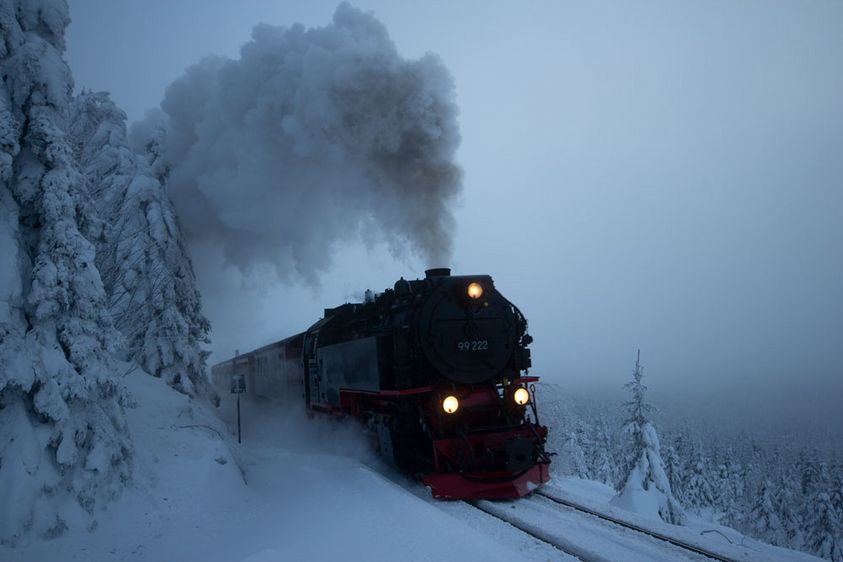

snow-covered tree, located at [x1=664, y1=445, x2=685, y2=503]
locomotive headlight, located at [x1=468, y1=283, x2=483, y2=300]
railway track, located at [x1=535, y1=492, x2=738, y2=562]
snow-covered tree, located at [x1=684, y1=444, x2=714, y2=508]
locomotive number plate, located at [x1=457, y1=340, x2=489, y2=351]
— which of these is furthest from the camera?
snow-covered tree, located at [x1=684, y1=444, x2=714, y2=508]

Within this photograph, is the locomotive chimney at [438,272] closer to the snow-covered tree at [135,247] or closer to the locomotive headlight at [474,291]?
the locomotive headlight at [474,291]

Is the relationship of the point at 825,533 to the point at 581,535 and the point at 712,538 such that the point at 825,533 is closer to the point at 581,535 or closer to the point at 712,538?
the point at 712,538

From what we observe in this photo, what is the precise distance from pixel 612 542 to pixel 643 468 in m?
11.3

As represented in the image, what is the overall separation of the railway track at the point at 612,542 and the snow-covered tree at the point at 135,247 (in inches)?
447

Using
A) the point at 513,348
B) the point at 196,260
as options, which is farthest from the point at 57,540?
the point at 196,260

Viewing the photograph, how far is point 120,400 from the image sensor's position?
24.1 feet

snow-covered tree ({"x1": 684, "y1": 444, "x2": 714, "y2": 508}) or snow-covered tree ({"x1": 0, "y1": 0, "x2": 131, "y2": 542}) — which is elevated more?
snow-covered tree ({"x1": 0, "y1": 0, "x2": 131, "y2": 542})

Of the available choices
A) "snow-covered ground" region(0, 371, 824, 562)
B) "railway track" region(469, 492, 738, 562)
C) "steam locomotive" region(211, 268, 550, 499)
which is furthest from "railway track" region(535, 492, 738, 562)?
"steam locomotive" region(211, 268, 550, 499)

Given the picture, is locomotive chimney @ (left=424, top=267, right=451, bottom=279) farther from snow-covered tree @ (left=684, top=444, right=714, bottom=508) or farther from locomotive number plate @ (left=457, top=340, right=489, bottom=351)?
snow-covered tree @ (left=684, top=444, right=714, bottom=508)

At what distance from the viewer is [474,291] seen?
31.9ft

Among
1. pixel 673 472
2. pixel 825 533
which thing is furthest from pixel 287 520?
pixel 673 472

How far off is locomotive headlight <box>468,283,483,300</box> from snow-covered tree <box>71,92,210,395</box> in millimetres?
9776

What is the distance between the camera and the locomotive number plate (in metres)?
9.47

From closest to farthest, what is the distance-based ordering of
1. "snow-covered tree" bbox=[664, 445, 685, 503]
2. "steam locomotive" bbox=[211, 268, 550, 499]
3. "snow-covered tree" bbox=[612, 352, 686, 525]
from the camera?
"steam locomotive" bbox=[211, 268, 550, 499]
"snow-covered tree" bbox=[612, 352, 686, 525]
"snow-covered tree" bbox=[664, 445, 685, 503]
